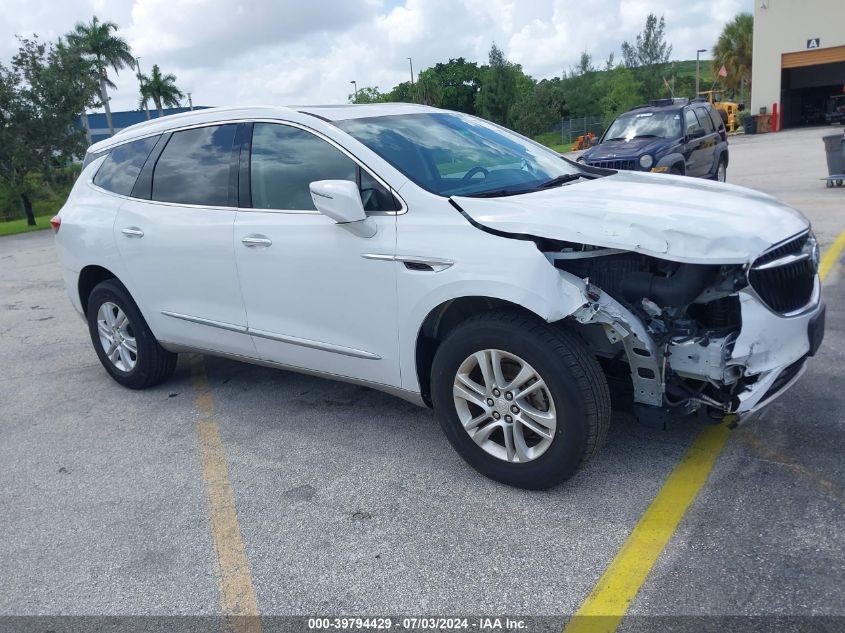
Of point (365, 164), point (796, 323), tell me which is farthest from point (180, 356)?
point (796, 323)

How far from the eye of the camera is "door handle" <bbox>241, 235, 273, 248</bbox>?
3.95 meters

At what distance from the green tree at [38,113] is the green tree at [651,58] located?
37.2 metres

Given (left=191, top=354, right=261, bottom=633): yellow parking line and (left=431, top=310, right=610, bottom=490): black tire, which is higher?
(left=431, top=310, right=610, bottom=490): black tire

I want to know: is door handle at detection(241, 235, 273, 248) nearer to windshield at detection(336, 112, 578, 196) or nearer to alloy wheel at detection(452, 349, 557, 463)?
windshield at detection(336, 112, 578, 196)

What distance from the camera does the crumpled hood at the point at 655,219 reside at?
9.52 ft

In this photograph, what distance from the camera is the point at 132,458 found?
411cm

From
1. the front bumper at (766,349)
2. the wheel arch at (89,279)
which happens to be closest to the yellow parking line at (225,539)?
the wheel arch at (89,279)

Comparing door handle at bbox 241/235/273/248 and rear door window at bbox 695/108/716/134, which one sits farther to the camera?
rear door window at bbox 695/108/716/134

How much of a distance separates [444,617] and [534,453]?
93cm

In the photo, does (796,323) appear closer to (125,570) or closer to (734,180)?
(125,570)

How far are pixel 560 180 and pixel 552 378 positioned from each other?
1446mm

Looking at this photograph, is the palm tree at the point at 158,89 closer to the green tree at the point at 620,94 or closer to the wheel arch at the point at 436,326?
the green tree at the point at 620,94

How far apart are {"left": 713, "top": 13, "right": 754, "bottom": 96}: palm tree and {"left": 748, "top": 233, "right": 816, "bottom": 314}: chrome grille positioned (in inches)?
2220

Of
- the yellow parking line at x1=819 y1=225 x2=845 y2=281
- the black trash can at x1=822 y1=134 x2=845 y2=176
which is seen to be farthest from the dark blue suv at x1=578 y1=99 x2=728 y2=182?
the yellow parking line at x1=819 y1=225 x2=845 y2=281
